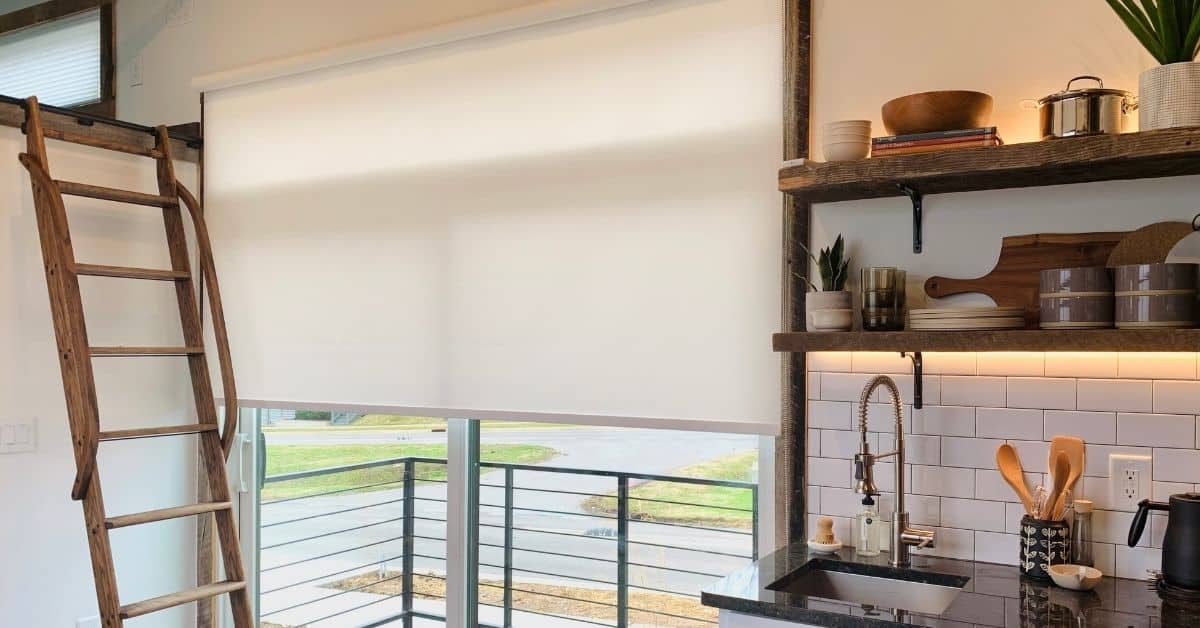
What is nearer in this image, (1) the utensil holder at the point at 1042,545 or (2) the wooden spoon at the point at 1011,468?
(1) the utensil holder at the point at 1042,545

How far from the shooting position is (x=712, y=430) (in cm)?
249

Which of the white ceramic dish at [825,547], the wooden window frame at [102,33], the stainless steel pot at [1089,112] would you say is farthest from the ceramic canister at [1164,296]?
the wooden window frame at [102,33]

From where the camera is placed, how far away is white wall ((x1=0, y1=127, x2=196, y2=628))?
10.0 feet

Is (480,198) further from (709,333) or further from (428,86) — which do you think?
(709,333)

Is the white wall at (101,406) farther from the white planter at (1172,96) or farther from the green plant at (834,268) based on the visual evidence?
the white planter at (1172,96)

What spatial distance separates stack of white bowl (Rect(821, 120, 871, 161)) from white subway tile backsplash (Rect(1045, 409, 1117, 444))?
72 cm

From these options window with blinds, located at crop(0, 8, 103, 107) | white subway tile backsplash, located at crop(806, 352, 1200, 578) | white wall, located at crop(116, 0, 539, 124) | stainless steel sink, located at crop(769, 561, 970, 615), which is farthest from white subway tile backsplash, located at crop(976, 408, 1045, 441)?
window with blinds, located at crop(0, 8, 103, 107)

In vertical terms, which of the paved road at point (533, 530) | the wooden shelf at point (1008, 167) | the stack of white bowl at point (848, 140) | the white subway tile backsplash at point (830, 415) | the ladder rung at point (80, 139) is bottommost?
the paved road at point (533, 530)

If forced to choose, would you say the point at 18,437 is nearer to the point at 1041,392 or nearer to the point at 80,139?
the point at 80,139

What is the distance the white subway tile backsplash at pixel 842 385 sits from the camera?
2320mm

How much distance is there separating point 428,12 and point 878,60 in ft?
4.88

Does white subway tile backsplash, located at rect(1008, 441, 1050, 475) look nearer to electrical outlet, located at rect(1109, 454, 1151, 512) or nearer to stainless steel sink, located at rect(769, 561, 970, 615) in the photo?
electrical outlet, located at rect(1109, 454, 1151, 512)

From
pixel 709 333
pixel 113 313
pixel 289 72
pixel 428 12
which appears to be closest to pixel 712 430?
pixel 709 333

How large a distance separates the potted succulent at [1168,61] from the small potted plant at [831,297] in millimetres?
699
